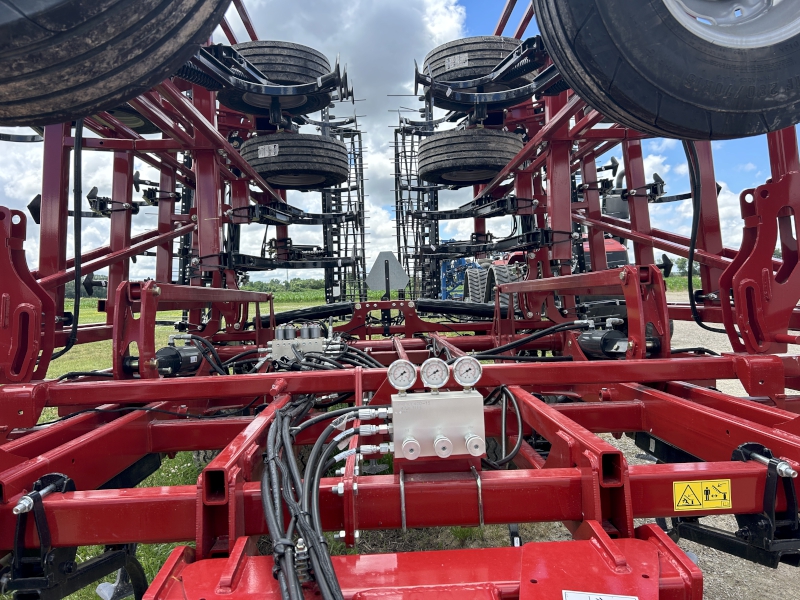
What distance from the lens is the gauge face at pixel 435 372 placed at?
1.32 metres

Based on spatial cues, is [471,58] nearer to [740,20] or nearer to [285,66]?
[285,66]

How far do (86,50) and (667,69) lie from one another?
1890 millimetres

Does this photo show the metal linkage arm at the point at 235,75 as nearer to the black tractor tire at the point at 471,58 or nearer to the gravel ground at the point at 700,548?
the black tractor tire at the point at 471,58

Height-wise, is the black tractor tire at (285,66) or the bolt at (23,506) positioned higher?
the black tractor tire at (285,66)

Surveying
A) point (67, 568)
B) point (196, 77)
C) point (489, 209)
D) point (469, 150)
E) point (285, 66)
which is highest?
point (285, 66)

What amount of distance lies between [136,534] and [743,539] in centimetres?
155

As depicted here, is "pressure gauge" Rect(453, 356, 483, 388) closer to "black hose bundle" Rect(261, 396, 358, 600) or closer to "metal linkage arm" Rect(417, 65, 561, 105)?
"black hose bundle" Rect(261, 396, 358, 600)

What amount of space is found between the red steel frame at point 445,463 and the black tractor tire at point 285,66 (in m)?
2.03

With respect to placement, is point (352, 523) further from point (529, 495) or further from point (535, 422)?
point (535, 422)

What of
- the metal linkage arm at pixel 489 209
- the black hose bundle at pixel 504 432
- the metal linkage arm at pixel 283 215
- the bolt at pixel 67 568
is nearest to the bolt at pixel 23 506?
the bolt at pixel 67 568

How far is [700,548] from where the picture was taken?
2.33m

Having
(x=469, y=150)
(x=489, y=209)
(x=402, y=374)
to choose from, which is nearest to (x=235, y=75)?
(x=469, y=150)

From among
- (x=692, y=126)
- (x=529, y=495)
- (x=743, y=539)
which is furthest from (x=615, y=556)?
(x=692, y=126)

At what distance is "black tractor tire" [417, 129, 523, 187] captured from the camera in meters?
5.53
